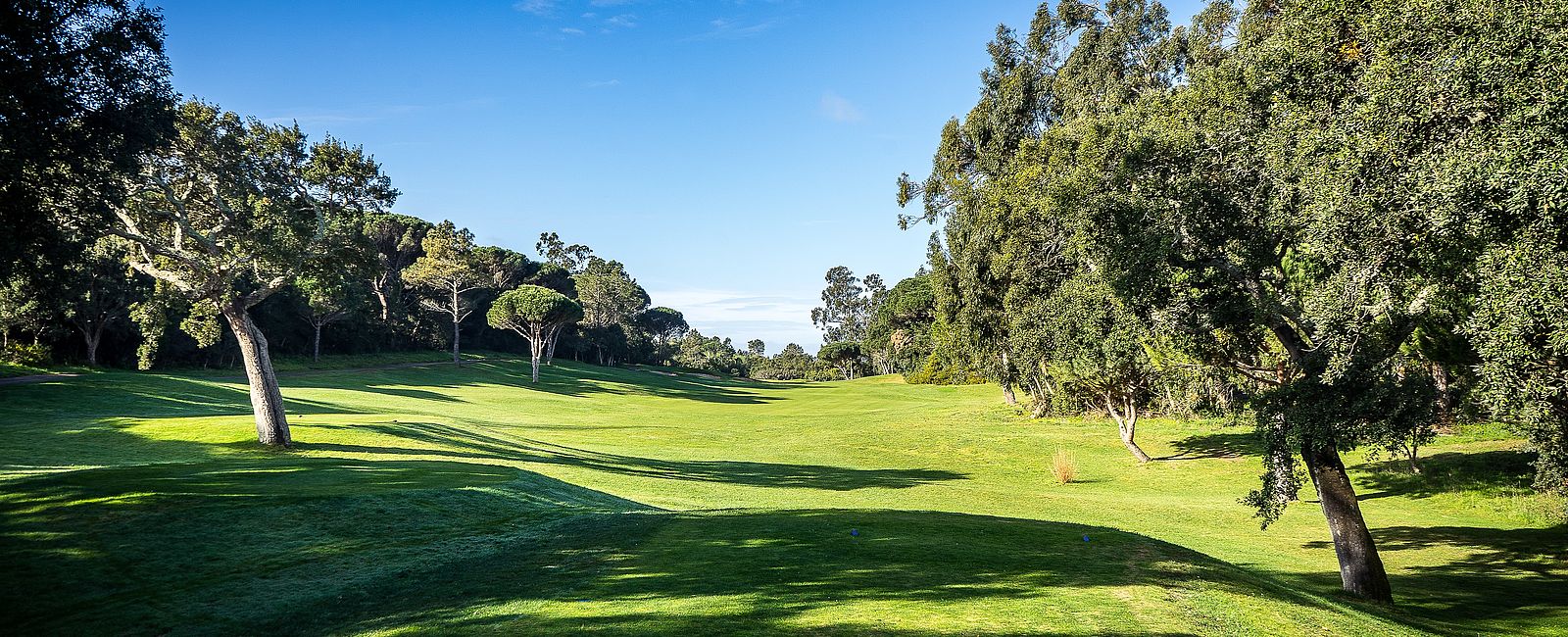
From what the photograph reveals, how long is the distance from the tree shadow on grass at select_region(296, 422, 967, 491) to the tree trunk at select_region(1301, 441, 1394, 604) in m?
13.6

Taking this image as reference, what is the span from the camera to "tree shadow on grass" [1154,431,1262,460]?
1238 inches

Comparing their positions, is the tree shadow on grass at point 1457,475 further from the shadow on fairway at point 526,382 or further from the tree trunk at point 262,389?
the shadow on fairway at point 526,382

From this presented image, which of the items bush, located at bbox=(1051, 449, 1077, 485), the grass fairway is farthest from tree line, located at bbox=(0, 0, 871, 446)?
bush, located at bbox=(1051, 449, 1077, 485)

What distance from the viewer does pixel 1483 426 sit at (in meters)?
30.8

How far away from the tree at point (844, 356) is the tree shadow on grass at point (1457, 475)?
364 feet

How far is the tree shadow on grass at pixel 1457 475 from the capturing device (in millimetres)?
22069

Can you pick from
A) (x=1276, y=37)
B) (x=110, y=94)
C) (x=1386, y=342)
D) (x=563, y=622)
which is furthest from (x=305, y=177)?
(x=1386, y=342)

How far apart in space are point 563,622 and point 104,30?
48.6 feet

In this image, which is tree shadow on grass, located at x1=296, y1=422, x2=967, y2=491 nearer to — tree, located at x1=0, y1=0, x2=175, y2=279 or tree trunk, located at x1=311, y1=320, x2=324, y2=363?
tree, located at x1=0, y1=0, x2=175, y2=279

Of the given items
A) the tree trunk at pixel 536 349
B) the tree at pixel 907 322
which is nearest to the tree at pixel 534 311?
the tree trunk at pixel 536 349

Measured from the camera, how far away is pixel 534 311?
7588cm

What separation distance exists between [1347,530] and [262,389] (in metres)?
28.1

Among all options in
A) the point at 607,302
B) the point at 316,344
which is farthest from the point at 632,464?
the point at 607,302

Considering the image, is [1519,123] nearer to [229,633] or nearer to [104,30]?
[229,633]
